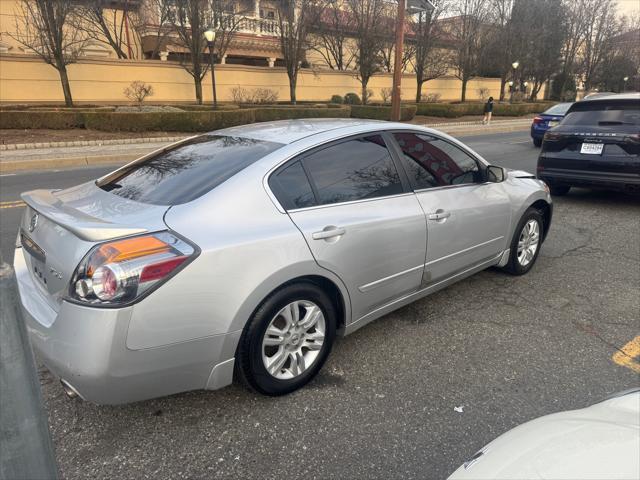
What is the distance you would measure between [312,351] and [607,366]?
1.92 meters

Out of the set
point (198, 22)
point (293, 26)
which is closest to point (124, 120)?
point (198, 22)

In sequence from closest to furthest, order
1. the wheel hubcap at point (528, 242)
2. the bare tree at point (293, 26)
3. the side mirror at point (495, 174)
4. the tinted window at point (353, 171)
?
the tinted window at point (353, 171), the side mirror at point (495, 174), the wheel hubcap at point (528, 242), the bare tree at point (293, 26)

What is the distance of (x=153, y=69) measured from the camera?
27.5 meters

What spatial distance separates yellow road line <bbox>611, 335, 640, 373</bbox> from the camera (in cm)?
306

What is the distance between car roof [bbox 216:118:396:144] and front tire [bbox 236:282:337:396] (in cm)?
99

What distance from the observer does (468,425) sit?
2.51 meters

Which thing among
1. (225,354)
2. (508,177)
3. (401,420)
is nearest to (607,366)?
(401,420)

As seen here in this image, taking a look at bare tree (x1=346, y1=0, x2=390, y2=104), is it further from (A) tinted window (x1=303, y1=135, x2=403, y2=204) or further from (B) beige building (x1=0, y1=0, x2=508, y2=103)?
(A) tinted window (x1=303, y1=135, x2=403, y2=204)

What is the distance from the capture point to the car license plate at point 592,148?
22.0ft

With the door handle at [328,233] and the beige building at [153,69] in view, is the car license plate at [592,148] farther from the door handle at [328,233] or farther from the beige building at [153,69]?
the beige building at [153,69]

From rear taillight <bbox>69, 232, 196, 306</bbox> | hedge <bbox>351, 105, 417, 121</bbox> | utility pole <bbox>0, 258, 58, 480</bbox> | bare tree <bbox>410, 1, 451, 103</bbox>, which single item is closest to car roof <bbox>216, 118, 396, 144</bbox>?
rear taillight <bbox>69, 232, 196, 306</bbox>

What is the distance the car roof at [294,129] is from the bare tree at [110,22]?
2491 centimetres

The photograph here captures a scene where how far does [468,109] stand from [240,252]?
1274 inches

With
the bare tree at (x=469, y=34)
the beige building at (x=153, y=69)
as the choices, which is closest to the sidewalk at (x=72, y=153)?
the beige building at (x=153, y=69)
